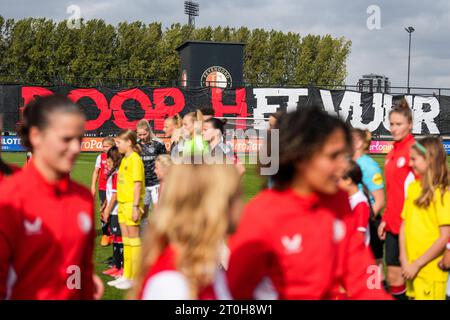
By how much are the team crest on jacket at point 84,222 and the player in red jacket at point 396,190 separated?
10.8ft

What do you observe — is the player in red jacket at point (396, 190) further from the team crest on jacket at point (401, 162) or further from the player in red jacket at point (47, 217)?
the player in red jacket at point (47, 217)

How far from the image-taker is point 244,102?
97.2 feet

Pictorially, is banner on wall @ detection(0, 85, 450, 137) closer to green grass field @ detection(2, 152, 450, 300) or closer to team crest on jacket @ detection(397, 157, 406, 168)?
green grass field @ detection(2, 152, 450, 300)

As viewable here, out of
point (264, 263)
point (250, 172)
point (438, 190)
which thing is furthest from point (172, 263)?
point (250, 172)

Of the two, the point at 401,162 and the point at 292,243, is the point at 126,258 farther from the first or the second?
the point at 292,243

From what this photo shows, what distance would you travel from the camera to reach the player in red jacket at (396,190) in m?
5.28

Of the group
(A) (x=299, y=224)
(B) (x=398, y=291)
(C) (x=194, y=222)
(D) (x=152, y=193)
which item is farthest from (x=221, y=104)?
(C) (x=194, y=222)

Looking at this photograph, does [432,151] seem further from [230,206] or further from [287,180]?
[230,206]

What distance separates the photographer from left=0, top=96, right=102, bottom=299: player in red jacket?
2.52 m

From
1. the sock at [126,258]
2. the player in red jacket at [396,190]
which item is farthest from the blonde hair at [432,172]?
the sock at [126,258]

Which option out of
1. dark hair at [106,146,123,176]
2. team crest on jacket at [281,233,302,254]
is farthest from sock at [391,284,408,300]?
dark hair at [106,146,123,176]

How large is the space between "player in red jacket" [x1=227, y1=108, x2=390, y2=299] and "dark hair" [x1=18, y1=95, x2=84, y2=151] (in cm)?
102

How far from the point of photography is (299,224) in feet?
7.91

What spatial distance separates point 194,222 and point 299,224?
0.56 metres
